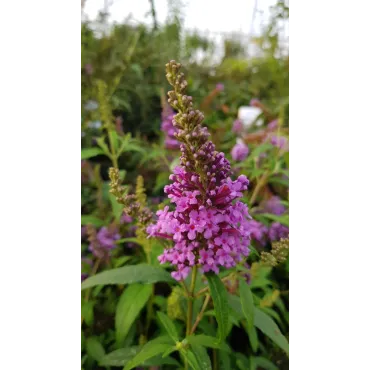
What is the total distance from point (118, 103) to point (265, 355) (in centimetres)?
111

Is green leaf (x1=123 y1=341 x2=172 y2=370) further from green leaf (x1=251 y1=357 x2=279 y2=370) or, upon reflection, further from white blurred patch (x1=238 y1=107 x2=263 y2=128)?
white blurred patch (x1=238 y1=107 x2=263 y2=128)

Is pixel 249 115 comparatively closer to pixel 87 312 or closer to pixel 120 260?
pixel 120 260

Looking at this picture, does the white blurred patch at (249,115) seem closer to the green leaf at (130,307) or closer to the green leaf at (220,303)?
the green leaf at (130,307)

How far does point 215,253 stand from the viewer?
0.62m

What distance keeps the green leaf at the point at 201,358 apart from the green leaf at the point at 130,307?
0.56 ft

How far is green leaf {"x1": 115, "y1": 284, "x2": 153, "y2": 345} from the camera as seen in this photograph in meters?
0.84

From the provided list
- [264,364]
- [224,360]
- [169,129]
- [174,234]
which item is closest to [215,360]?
[224,360]

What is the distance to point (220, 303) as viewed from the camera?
616 millimetres

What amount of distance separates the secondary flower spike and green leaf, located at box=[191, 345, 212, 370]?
17 centimetres

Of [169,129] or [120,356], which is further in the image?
[169,129]

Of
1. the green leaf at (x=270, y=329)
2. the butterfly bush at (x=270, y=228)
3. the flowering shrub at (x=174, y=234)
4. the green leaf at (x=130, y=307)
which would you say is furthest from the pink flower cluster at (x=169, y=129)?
the green leaf at (x=270, y=329)

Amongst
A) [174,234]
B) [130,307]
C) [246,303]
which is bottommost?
[130,307]

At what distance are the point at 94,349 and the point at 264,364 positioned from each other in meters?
0.38
